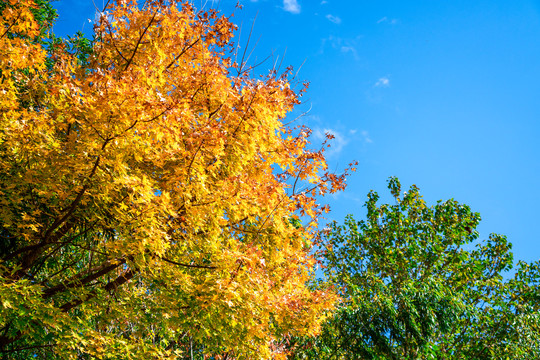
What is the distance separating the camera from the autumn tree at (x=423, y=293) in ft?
32.9

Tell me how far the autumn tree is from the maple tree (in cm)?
438

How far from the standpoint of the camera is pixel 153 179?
4.88 meters

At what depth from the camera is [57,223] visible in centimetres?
478

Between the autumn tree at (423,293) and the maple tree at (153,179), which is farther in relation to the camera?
the autumn tree at (423,293)

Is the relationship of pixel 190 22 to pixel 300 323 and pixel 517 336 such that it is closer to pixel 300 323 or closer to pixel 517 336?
pixel 300 323

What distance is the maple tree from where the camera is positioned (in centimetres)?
400

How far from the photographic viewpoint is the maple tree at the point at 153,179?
13.1ft

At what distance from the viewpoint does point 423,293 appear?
9.62m

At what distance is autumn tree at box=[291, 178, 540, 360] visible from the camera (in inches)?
395

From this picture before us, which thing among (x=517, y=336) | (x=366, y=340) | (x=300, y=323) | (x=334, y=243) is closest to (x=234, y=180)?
(x=300, y=323)

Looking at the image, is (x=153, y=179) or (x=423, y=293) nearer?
(x=153, y=179)

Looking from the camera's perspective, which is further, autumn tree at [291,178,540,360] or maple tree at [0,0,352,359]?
autumn tree at [291,178,540,360]

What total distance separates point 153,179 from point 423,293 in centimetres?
773

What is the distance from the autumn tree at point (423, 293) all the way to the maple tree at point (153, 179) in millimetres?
4375
